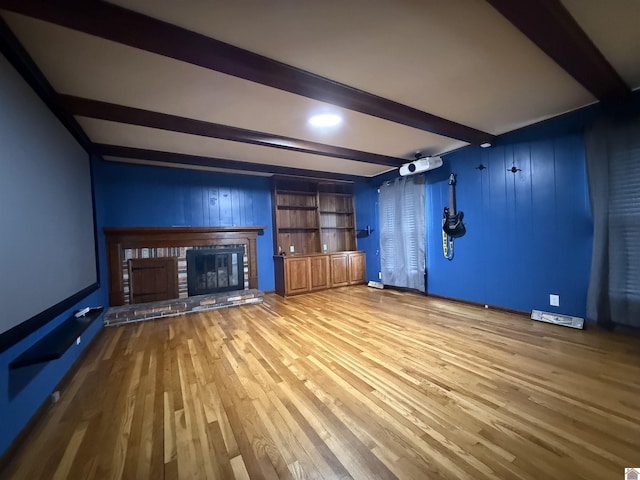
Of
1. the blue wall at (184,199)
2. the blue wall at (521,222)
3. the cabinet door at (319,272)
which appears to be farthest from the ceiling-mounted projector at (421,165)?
the blue wall at (184,199)

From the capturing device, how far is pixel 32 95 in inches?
72.1

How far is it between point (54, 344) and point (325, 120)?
121 inches

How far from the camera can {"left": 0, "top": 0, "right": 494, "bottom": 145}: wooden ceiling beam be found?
1316 millimetres

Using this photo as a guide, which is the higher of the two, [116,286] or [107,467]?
[116,286]

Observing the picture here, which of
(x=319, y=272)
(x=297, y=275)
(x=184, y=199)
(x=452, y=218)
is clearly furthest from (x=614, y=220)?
(x=184, y=199)

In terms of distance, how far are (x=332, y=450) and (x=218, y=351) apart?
5.56 ft

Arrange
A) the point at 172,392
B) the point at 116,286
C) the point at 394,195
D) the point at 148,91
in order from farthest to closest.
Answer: the point at 394,195 → the point at 116,286 → the point at 148,91 → the point at 172,392

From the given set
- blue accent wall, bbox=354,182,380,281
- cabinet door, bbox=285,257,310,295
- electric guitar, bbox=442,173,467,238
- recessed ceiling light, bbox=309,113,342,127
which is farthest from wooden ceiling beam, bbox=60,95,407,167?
cabinet door, bbox=285,257,310,295

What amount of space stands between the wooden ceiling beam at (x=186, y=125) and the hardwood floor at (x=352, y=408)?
237 centimetres

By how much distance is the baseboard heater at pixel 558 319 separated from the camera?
9.44 feet

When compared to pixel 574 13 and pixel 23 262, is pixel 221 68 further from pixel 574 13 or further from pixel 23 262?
pixel 574 13

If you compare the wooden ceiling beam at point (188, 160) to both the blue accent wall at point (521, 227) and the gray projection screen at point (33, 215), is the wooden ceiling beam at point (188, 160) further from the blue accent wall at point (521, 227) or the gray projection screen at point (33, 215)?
the blue accent wall at point (521, 227)

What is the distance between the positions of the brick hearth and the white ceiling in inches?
95.5

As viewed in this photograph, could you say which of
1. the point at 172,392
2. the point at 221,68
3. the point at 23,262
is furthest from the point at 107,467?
the point at 221,68
